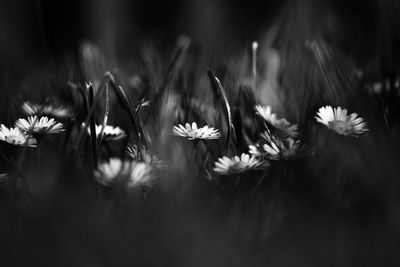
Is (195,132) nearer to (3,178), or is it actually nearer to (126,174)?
(126,174)

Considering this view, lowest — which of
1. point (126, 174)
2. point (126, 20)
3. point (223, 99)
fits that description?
point (126, 174)

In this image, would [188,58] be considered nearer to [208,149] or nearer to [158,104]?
[158,104]

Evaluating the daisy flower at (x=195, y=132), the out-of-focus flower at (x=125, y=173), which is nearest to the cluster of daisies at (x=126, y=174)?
the out-of-focus flower at (x=125, y=173)

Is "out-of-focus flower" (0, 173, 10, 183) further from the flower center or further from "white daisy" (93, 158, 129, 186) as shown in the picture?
the flower center

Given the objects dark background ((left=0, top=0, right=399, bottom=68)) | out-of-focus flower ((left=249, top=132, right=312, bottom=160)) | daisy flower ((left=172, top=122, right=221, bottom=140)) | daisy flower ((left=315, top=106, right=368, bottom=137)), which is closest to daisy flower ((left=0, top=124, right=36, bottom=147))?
daisy flower ((left=172, top=122, right=221, bottom=140))

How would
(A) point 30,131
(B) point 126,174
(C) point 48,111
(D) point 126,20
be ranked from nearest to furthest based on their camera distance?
1. (B) point 126,174
2. (A) point 30,131
3. (C) point 48,111
4. (D) point 126,20

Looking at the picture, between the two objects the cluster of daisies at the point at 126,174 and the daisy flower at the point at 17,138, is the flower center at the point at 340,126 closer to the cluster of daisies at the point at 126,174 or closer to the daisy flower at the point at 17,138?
the cluster of daisies at the point at 126,174

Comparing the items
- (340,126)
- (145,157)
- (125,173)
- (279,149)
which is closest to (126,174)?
(125,173)
